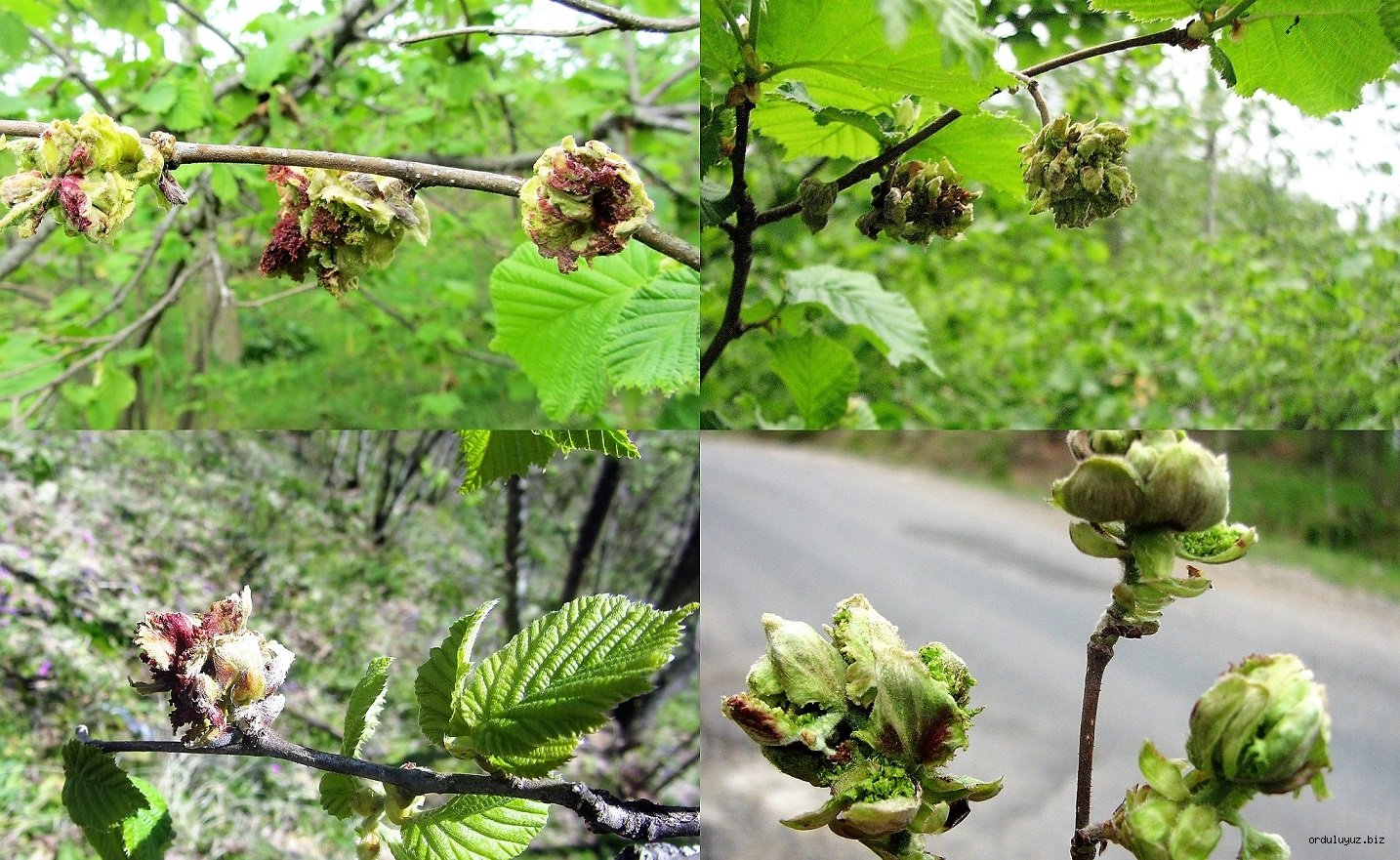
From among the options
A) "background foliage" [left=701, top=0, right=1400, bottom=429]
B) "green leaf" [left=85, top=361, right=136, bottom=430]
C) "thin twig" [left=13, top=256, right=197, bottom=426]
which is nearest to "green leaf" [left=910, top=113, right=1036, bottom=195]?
"background foliage" [left=701, top=0, right=1400, bottom=429]

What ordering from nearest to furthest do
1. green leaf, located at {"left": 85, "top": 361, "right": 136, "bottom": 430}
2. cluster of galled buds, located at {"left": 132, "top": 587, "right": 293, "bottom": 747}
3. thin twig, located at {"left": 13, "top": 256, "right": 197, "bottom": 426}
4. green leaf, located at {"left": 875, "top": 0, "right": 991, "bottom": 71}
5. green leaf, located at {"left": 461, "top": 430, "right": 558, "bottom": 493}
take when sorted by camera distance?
1. green leaf, located at {"left": 875, "top": 0, "right": 991, "bottom": 71}
2. cluster of galled buds, located at {"left": 132, "top": 587, "right": 293, "bottom": 747}
3. green leaf, located at {"left": 461, "top": 430, "right": 558, "bottom": 493}
4. thin twig, located at {"left": 13, "top": 256, "right": 197, "bottom": 426}
5. green leaf, located at {"left": 85, "top": 361, "right": 136, "bottom": 430}

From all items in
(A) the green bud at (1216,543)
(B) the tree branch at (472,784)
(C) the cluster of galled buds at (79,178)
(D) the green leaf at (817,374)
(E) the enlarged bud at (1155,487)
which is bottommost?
(B) the tree branch at (472,784)

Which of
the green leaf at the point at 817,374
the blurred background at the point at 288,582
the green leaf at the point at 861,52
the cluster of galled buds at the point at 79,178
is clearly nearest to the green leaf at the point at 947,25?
the green leaf at the point at 861,52

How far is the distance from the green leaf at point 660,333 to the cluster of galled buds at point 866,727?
19 centimetres

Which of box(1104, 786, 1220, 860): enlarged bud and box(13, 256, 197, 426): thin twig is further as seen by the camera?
box(13, 256, 197, 426): thin twig

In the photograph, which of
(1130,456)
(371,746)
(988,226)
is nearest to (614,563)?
(371,746)

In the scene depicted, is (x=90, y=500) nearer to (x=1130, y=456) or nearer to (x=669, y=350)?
(x=669, y=350)

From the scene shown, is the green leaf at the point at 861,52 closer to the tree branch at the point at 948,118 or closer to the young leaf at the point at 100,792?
the tree branch at the point at 948,118

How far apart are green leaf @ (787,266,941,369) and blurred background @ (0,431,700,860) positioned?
369 mm

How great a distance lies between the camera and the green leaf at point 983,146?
0.28 metres

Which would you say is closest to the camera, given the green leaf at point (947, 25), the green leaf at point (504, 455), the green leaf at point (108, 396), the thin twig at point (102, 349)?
the green leaf at point (947, 25)

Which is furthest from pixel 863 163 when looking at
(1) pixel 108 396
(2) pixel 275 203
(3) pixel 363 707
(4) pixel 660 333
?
(1) pixel 108 396

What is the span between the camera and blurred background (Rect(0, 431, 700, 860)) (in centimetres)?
84

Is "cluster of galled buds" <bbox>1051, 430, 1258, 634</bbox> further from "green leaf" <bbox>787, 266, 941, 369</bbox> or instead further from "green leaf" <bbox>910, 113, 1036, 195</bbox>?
"green leaf" <bbox>787, 266, 941, 369</bbox>
